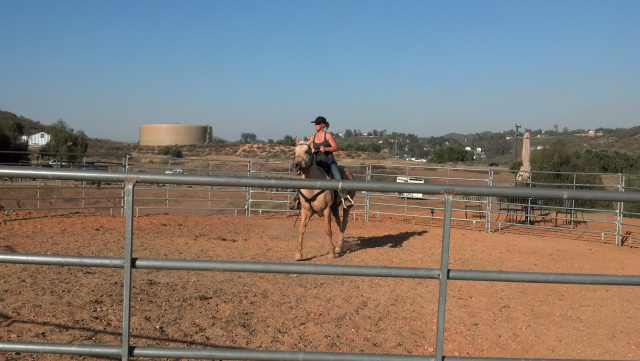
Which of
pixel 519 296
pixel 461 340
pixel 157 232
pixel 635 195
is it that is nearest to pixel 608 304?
pixel 519 296

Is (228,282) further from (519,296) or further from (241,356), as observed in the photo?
(241,356)

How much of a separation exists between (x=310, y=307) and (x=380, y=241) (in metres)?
5.68

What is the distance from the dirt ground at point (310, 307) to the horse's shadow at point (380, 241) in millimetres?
538

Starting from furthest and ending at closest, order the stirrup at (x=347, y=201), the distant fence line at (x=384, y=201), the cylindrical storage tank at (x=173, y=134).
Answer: the cylindrical storage tank at (x=173, y=134) → the distant fence line at (x=384, y=201) → the stirrup at (x=347, y=201)

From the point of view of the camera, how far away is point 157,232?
11.6m

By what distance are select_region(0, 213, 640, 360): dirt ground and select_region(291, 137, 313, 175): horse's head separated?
1613mm

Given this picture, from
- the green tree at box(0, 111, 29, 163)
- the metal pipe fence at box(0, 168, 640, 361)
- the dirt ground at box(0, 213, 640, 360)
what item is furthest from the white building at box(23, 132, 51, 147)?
the metal pipe fence at box(0, 168, 640, 361)

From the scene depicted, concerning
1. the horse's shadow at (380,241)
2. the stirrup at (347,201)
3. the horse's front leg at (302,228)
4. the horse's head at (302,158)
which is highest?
the horse's head at (302,158)

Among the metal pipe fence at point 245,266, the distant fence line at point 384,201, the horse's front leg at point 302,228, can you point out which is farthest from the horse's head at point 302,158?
the metal pipe fence at point 245,266

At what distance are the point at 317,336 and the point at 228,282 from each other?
201cm

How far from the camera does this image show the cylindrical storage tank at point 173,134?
73625 mm

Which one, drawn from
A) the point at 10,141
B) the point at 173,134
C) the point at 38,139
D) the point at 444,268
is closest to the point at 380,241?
the point at 444,268

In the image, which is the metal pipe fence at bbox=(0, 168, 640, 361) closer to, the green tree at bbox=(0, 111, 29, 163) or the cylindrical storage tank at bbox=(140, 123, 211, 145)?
the green tree at bbox=(0, 111, 29, 163)

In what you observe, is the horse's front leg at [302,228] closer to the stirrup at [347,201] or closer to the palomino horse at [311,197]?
the palomino horse at [311,197]
